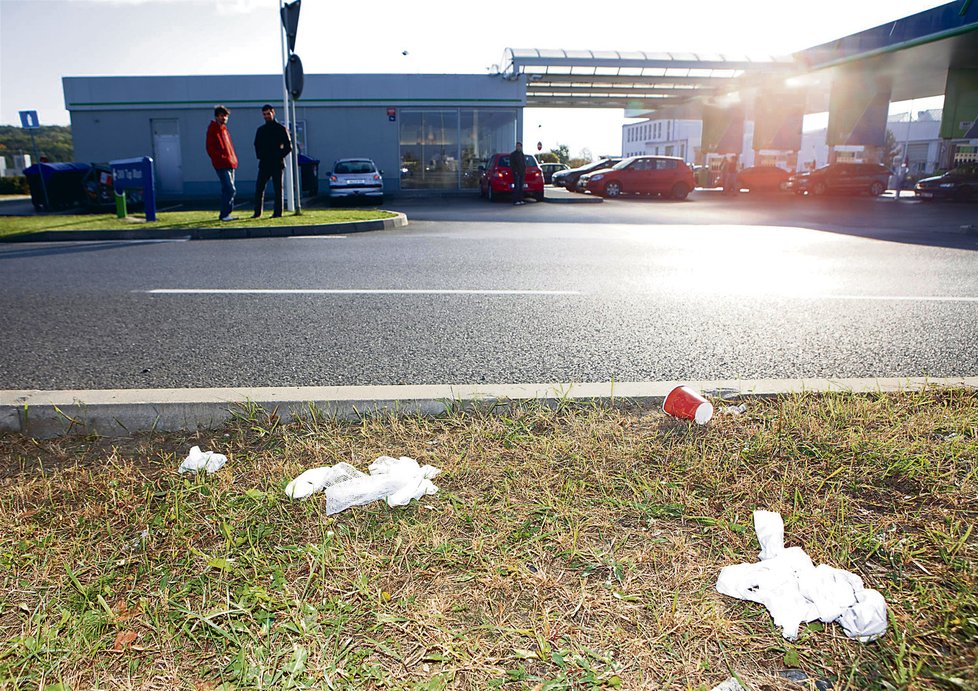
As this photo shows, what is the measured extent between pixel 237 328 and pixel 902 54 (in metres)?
29.1

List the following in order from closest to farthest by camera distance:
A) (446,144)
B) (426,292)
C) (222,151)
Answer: (426,292)
(222,151)
(446,144)

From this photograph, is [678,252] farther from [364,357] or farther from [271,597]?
[271,597]

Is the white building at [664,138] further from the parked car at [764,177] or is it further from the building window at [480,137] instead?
the building window at [480,137]

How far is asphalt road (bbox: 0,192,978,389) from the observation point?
377 cm

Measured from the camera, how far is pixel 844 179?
2811 centimetres

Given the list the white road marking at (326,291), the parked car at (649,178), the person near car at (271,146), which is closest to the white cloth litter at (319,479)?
the white road marking at (326,291)

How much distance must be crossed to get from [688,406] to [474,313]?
2.54 m

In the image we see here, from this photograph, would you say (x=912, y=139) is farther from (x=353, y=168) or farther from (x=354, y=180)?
(x=354, y=180)

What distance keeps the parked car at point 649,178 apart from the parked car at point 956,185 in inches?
337

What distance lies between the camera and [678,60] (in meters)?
27.1

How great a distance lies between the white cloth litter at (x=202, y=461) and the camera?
8.17 feet

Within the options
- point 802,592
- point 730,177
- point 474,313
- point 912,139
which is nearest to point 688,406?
point 802,592

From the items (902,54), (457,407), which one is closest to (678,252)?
(457,407)

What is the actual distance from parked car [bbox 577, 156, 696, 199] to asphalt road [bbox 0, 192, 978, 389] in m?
15.5
